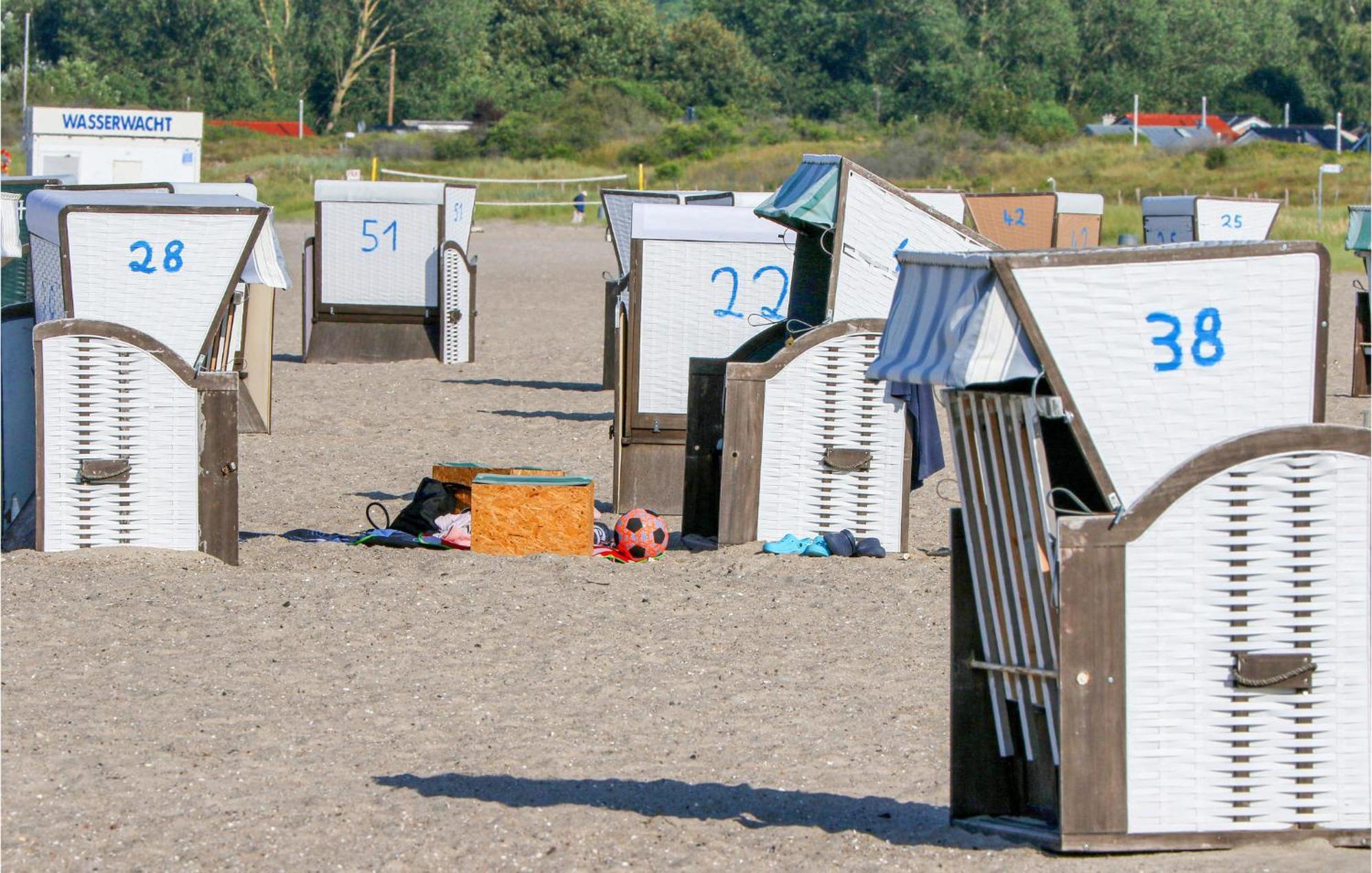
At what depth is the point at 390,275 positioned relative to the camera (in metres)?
17.5

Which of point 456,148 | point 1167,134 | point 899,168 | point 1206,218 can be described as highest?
point 1167,134

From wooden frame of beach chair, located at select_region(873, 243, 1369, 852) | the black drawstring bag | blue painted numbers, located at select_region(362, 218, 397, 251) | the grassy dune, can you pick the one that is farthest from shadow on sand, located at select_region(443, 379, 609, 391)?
the grassy dune

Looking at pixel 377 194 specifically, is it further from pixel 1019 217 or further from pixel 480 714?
pixel 1019 217

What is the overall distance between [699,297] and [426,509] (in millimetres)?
1980

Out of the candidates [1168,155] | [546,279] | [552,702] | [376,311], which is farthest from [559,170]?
[552,702]

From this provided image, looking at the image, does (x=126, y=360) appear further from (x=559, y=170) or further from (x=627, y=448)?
(x=559, y=170)

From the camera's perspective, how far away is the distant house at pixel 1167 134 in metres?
66.8

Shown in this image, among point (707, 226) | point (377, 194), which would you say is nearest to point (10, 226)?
point (707, 226)

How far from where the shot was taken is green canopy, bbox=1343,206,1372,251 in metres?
17.8

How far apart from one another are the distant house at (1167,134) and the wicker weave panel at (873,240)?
189ft

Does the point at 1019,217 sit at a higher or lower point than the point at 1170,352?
higher

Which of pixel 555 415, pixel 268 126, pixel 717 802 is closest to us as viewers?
pixel 717 802

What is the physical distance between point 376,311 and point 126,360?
396 inches

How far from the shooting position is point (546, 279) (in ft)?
95.2
